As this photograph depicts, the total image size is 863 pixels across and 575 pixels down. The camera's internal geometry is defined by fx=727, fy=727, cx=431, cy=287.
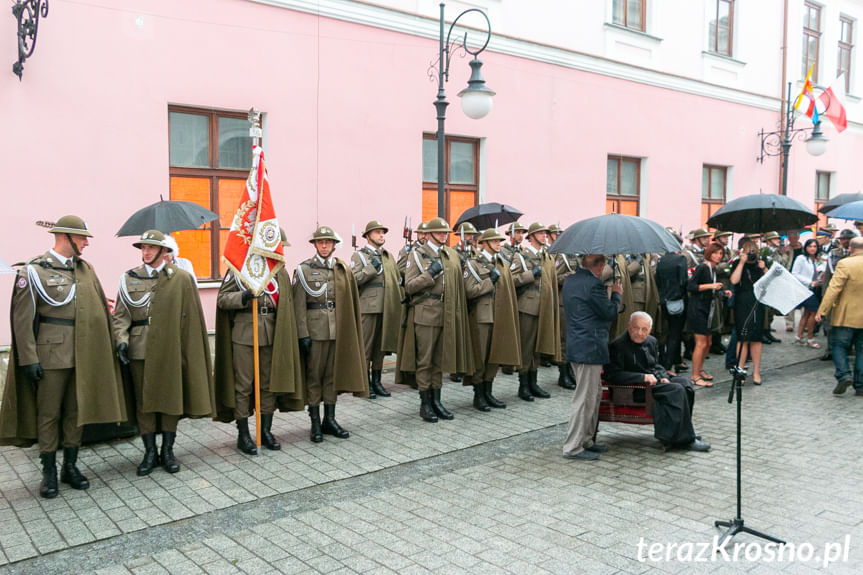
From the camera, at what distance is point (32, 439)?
5.48 metres

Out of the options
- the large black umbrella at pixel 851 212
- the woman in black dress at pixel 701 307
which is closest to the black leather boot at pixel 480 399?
the woman in black dress at pixel 701 307

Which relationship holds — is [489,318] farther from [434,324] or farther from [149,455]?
[149,455]

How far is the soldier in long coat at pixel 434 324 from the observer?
7.54m

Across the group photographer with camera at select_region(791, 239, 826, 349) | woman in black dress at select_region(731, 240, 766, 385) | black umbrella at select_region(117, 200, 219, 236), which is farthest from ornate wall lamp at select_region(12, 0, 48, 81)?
photographer with camera at select_region(791, 239, 826, 349)

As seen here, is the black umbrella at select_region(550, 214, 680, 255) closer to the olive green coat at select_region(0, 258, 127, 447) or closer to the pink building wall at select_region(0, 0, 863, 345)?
the olive green coat at select_region(0, 258, 127, 447)

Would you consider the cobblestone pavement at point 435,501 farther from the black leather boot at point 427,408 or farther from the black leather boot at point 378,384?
the black leather boot at point 378,384

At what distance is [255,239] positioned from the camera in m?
6.33

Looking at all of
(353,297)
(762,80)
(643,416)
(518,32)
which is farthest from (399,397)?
(762,80)

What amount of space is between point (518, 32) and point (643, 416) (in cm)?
856

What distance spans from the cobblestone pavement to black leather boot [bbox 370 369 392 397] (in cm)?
110

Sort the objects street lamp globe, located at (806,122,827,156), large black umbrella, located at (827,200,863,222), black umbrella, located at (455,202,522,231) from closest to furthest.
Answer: large black umbrella, located at (827,200,863,222) → black umbrella, located at (455,202,522,231) → street lamp globe, located at (806,122,827,156)

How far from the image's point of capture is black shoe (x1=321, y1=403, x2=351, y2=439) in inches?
273

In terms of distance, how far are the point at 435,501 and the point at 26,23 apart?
6758mm

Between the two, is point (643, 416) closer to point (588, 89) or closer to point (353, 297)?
point (353, 297)
